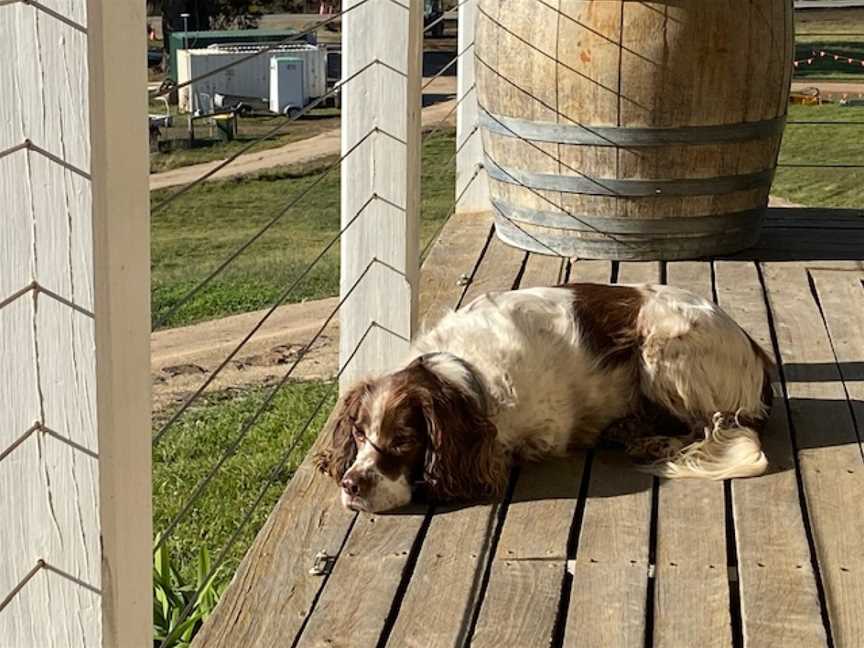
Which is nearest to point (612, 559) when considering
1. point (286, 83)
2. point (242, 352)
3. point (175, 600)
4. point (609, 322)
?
point (609, 322)

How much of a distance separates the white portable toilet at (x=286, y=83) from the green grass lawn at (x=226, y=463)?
1132 centimetres

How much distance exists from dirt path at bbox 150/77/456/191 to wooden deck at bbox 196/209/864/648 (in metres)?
10.6

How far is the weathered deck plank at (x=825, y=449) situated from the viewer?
103 inches

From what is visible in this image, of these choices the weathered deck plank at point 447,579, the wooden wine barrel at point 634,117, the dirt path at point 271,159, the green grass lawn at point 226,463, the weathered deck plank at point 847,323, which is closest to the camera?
the weathered deck plank at point 447,579

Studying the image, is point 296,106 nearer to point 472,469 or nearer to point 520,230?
point 520,230

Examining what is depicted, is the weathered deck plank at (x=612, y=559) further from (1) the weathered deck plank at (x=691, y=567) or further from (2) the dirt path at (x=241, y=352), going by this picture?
(2) the dirt path at (x=241, y=352)

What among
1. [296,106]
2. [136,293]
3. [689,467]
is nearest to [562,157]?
[689,467]

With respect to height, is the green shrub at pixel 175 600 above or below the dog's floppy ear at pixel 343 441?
below

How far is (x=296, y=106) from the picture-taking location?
722 inches

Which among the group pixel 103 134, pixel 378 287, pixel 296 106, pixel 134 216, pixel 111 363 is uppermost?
pixel 103 134

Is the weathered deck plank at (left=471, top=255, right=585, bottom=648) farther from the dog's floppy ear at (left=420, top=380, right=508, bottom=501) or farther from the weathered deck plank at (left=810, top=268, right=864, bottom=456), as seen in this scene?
the weathered deck plank at (left=810, top=268, right=864, bottom=456)

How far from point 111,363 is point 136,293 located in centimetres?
10

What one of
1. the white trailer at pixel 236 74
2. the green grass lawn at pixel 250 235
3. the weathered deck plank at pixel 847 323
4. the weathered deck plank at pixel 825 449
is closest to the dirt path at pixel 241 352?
the green grass lawn at pixel 250 235

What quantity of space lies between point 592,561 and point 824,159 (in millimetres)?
9350
